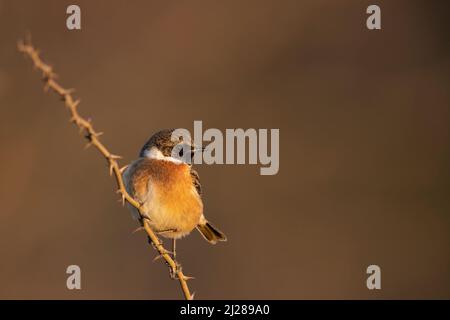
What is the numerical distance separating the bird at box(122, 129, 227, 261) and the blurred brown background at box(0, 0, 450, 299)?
11.3 feet

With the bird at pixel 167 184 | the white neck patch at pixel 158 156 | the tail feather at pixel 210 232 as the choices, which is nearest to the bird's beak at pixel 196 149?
the bird at pixel 167 184

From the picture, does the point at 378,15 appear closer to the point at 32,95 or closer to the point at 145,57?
the point at 145,57

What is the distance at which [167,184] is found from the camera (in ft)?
19.6

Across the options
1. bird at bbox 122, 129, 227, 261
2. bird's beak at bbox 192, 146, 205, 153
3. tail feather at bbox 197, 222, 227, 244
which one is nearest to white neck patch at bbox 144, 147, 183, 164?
bird at bbox 122, 129, 227, 261

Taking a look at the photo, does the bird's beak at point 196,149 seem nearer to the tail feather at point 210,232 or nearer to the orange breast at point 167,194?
the orange breast at point 167,194

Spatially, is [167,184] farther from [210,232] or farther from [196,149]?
[210,232]

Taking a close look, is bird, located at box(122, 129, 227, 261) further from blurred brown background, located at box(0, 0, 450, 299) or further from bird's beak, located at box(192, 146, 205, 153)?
blurred brown background, located at box(0, 0, 450, 299)

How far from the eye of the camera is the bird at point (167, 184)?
19.1 ft

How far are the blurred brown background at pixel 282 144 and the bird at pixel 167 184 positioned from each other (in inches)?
135

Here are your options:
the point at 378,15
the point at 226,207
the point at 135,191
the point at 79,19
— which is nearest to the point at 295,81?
the point at 378,15

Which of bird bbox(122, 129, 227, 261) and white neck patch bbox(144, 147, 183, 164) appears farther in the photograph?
white neck patch bbox(144, 147, 183, 164)

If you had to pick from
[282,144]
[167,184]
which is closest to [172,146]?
[167,184]

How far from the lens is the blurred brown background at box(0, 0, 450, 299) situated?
10008mm

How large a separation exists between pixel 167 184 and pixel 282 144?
5.66 meters
